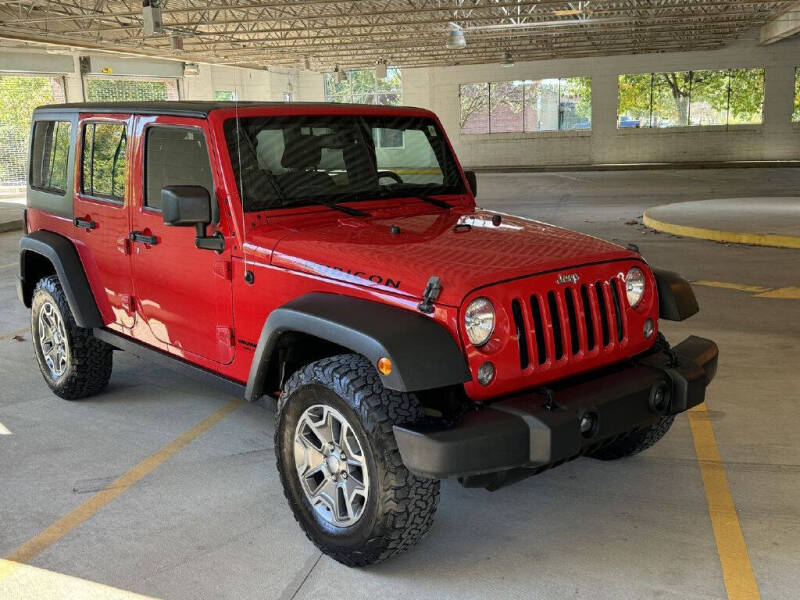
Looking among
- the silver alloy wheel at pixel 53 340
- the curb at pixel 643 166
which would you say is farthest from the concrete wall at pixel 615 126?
the silver alloy wheel at pixel 53 340

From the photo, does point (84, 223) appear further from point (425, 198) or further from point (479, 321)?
point (479, 321)

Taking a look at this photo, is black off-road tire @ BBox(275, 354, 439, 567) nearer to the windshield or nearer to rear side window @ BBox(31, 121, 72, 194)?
the windshield

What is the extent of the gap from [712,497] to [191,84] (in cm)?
3327

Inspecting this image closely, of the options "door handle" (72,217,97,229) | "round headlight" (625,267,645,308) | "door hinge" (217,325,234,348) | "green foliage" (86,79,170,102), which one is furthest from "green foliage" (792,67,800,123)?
"door hinge" (217,325,234,348)

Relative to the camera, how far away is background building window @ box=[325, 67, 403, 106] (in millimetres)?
36906

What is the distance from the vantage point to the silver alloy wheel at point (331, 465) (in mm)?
3211

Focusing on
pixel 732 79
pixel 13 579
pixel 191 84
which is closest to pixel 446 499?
pixel 13 579

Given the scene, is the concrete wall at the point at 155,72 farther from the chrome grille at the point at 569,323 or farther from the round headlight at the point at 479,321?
the round headlight at the point at 479,321

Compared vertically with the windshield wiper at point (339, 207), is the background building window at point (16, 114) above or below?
above

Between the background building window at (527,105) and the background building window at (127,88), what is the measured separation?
1198 cm

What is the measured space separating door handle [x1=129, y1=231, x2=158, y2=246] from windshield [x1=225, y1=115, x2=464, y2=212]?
74cm

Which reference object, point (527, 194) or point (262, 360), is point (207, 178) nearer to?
point (262, 360)

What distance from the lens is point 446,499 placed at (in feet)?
12.8

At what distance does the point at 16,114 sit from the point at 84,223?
24.4 metres
